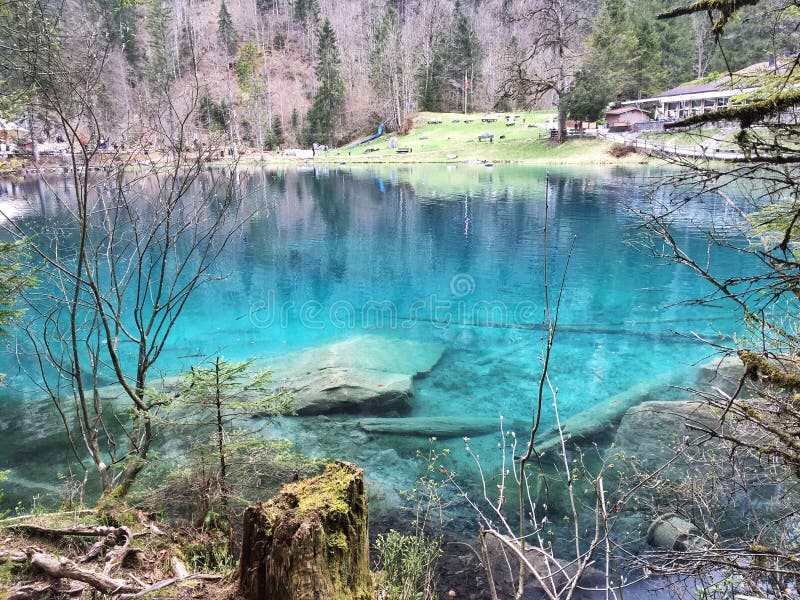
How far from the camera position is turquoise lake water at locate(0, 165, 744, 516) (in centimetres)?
935

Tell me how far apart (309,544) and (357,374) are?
830 cm

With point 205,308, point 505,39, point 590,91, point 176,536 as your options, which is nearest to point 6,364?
point 205,308

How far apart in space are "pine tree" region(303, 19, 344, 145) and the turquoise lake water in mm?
50862

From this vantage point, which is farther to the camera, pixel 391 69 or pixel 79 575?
pixel 391 69

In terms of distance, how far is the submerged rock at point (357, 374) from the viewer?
997cm

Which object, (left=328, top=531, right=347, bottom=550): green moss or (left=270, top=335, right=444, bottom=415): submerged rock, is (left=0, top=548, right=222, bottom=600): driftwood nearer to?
(left=328, top=531, right=347, bottom=550): green moss

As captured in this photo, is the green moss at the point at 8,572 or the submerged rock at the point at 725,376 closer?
the green moss at the point at 8,572

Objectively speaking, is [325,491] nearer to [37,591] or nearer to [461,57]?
[37,591]

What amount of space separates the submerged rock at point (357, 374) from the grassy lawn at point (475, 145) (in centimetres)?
4072

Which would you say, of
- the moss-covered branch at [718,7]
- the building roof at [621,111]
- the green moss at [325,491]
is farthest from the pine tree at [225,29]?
the green moss at [325,491]

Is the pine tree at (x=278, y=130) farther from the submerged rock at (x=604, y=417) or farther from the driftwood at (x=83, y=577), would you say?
the driftwood at (x=83, y=577)

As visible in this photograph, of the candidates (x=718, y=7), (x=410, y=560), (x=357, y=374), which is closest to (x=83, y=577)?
(x=410, y=560)

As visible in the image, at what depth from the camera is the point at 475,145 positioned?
61406 millimetres

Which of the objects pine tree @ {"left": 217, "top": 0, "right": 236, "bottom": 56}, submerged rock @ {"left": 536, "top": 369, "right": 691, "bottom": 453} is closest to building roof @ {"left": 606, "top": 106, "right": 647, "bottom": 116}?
pine tree @ {"left": 217, "top": 0, "right": 236, "bottom": 56}
